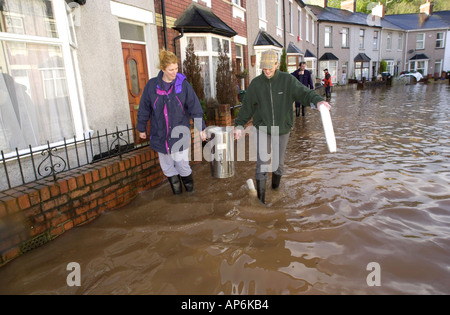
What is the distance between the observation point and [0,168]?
3543mm

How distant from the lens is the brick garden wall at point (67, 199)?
2.95m

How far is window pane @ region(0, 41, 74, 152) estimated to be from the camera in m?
3.66

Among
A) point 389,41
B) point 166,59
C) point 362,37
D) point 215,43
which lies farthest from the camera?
point 389,41

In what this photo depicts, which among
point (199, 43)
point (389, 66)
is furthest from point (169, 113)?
point (389, 66)

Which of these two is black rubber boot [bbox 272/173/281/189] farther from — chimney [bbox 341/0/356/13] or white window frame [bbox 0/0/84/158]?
chimney [bbox 341/0/356/13]

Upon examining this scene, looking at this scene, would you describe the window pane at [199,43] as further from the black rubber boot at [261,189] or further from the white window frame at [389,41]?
the white window frame at [389,41]

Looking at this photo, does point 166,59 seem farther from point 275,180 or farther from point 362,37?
point 362,37

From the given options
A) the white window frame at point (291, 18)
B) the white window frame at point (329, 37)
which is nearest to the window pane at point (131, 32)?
the white window frame at point (291, 18)

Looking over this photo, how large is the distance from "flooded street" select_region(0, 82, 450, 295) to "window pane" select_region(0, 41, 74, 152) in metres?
1.44

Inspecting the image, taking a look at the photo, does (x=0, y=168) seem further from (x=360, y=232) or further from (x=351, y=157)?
(x=351, y=157)

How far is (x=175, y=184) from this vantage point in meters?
4.44

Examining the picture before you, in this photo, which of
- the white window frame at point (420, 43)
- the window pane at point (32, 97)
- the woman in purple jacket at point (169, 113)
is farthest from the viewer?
the white window frame at point (420, 43)

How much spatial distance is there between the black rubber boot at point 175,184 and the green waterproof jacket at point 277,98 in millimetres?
1425

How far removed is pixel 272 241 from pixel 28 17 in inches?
164
